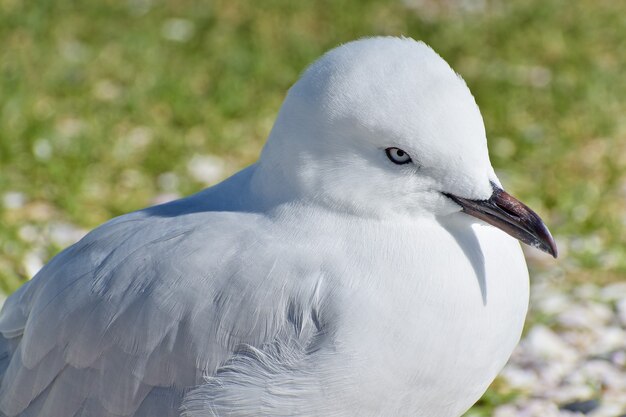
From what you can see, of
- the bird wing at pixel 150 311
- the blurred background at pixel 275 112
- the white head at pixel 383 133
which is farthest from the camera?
the blurred background at pixel 275 112

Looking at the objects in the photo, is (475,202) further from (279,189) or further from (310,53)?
(310,53)

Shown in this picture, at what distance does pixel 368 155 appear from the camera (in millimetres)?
2396

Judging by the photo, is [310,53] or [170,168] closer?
[170,168]

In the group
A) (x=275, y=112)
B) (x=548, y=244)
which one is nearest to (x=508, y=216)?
(x=548, y=244)

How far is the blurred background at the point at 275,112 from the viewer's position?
12.6 ft

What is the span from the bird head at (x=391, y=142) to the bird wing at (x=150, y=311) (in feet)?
0.63

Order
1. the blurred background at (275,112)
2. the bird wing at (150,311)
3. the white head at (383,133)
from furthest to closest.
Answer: the blurred background at (275,112) < the bird wing at (150,311) < the white head at (383,133)

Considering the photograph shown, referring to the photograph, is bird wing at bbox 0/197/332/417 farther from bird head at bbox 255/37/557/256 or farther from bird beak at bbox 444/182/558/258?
bird beak at bbox 444/182/558/258

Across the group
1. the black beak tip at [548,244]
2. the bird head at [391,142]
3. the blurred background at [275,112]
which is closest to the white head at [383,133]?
the bird head at [391,142]

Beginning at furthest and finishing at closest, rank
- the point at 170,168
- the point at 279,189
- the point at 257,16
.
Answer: the point at 257,16, the point at 170,168, the point at 279,189

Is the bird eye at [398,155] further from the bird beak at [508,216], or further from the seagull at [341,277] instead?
the bird beak at [508,216]

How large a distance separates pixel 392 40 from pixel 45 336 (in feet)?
3.62

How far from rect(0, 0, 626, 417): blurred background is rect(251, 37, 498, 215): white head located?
1169 mm

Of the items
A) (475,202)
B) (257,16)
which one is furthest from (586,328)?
(257,16)
